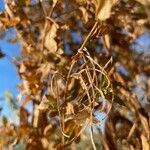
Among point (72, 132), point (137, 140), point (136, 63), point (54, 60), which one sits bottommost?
point (136, 63)

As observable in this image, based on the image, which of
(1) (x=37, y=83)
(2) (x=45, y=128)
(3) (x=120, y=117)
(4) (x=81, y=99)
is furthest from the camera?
(3) (x=120, y=117)

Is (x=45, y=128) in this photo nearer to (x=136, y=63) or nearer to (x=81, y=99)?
(x=136, y=63)

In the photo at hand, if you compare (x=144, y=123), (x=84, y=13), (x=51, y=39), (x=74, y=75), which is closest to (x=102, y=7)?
(x=74, y=75)

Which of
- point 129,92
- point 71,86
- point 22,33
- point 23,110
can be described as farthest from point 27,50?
point 71,86

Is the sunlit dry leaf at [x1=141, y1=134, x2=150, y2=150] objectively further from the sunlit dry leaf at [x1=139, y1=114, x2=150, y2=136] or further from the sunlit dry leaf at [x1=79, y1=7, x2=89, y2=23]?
the sunlit dry leaf at [x1=79, y1=7, x2=89, y2=23]

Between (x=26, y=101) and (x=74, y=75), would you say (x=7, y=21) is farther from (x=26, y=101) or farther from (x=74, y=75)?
(x=74, y=75)

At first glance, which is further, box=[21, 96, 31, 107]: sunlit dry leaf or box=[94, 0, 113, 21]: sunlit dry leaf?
box=[21, 96, 31, 107]: sunlit dry leaf

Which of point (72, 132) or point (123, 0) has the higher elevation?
point (72, 132)

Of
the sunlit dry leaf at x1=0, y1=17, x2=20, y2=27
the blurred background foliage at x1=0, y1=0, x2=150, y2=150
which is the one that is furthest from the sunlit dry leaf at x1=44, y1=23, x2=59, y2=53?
the sunlit dry leaf at x1=0, y1=17, x2=20, y2=27
